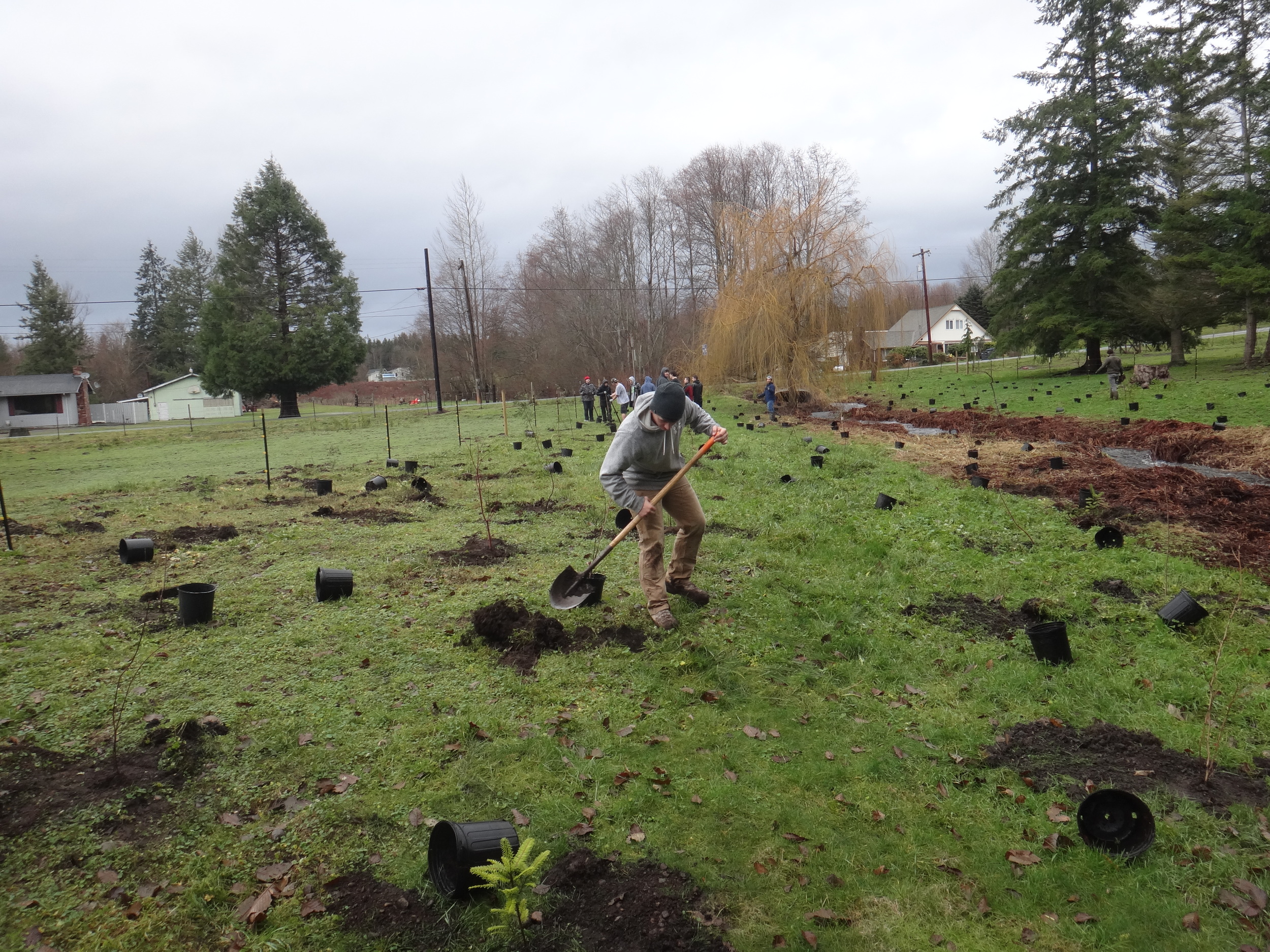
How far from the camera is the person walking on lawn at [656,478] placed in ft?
18.7

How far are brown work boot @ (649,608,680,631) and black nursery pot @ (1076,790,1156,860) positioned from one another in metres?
2.95

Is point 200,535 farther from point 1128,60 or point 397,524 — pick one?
point 1128,60

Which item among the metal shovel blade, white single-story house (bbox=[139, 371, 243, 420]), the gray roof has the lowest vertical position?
the metal shovel blade

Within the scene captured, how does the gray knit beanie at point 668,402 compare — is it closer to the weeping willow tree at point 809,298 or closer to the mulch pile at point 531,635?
the mulch pile at point 531,635

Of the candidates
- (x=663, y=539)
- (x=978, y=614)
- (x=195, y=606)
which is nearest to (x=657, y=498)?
(x=663, y=539)

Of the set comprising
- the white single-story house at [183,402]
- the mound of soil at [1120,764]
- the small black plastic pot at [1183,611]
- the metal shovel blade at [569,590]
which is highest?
the white single-story house at [183,402]

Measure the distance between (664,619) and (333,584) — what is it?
2925 millimetres

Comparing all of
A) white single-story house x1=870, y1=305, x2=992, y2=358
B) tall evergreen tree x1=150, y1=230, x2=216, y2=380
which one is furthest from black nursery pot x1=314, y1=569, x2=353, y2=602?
white single-story house x1=870, y1=305, x2=992, y2=358

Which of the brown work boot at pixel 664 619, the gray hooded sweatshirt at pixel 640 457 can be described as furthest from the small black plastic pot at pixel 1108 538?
the brown work boot at pixel 664 619

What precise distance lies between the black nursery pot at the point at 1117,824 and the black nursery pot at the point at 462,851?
256 cm

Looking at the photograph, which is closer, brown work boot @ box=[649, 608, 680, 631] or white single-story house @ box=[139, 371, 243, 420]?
brown work boot @ box=[649, 608, 680, 631]

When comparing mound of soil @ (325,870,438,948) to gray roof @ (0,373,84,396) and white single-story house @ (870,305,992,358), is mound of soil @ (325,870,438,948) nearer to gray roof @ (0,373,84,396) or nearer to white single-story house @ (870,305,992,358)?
gray roof @ (0,373,84,396)

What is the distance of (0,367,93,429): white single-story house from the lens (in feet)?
155

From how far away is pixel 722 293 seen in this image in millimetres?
27547
